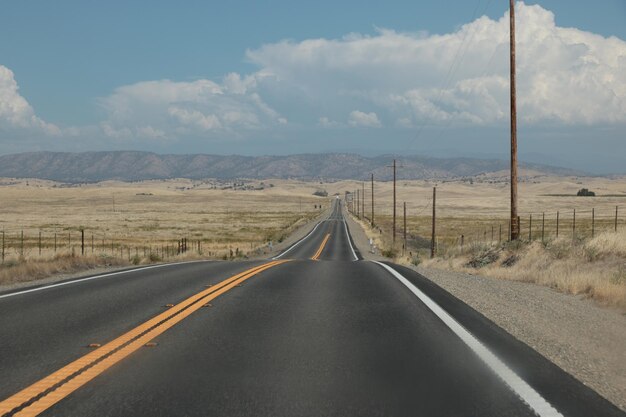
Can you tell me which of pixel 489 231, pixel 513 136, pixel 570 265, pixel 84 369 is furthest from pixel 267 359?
pixel 489 231

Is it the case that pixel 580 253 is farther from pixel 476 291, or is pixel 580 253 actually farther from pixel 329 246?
pixel 329 246

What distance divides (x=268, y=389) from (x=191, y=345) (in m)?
1.86

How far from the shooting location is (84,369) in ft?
18.1

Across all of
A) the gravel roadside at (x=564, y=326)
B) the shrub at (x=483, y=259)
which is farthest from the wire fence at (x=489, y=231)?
the gravel roadside at (x=564, y=326)

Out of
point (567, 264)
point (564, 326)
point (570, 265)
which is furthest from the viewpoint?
point (567, 264)

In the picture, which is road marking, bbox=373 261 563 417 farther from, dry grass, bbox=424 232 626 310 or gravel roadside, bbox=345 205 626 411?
dry grass, bbox=424 232 626 310

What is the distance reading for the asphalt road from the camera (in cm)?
460

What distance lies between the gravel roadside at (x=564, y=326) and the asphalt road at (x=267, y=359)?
34 cm

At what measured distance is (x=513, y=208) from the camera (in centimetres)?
2284

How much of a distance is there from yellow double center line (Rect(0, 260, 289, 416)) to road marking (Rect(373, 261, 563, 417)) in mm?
3589

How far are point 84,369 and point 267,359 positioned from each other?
1.70m

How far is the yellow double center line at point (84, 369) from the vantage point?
176 inches

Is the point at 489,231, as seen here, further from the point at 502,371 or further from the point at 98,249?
the point at 502,371

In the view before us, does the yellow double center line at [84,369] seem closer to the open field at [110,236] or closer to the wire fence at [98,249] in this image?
the open field at [110,236]
